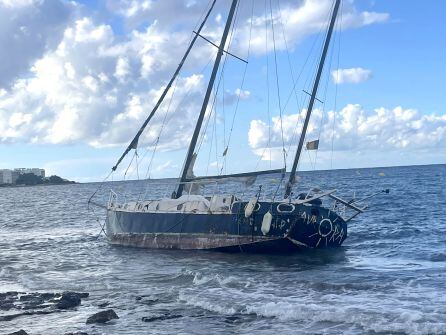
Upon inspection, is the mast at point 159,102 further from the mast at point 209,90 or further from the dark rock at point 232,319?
the dark rock at point 232,319

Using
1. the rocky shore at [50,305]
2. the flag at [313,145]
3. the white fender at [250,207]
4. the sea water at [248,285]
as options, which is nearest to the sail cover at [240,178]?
the flag at [313,145]

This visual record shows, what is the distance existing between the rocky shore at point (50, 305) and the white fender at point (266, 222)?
10.7 m

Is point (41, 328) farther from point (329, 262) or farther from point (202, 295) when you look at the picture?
point (329, 262)

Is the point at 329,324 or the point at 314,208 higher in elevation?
the point at 314,208

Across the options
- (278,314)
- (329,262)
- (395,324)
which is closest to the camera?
(395,324)

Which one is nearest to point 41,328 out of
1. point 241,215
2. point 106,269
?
point 106,269

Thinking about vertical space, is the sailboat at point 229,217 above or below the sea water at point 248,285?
above

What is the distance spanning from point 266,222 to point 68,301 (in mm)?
13236

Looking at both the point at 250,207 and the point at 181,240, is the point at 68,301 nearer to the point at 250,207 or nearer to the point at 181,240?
the point at 250,207

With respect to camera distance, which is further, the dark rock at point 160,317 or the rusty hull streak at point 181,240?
the rusty hull streak at point 181,240

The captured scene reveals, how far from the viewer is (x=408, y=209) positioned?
64.4m

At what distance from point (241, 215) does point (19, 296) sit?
1309cm

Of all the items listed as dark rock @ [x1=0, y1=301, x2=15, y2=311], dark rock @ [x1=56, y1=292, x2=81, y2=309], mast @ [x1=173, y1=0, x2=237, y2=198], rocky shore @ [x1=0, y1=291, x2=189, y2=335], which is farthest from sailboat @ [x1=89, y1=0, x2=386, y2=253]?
dark rock @ [x1=0, y1=301, x2=15, y2=311]

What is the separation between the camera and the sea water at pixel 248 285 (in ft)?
62.2
